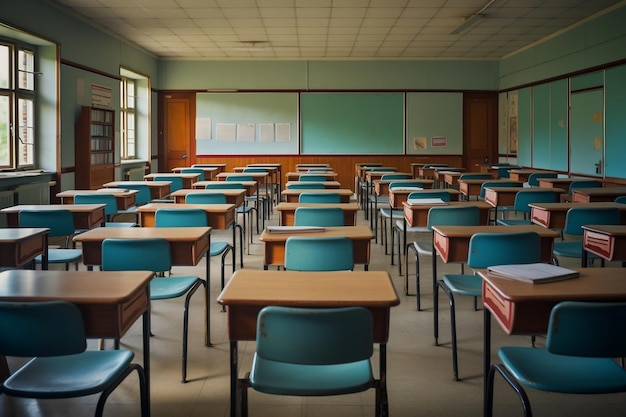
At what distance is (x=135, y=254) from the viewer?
3.32 meters

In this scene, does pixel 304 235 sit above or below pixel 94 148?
below

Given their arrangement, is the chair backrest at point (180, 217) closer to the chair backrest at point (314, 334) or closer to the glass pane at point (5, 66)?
the chair backrest at point (314, 334)

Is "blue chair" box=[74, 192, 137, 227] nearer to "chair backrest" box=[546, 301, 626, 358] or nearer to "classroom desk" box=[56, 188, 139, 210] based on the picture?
"classroom desk" box=[56, 188, 139, 210]

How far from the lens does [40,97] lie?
888 centimetres

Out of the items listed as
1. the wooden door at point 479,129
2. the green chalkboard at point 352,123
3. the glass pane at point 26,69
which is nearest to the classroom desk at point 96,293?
the glass pane at point 26,69

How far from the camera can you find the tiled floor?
290 cm

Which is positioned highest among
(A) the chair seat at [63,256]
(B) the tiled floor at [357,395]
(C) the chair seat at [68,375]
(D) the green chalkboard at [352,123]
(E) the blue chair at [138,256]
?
(D) the green chalkboard at [352,123]

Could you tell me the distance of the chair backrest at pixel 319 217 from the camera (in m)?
4.65

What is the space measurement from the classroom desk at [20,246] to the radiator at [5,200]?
4.11 m

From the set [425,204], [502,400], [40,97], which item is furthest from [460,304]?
[40,97]

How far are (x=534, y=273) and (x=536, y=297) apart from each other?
289mm

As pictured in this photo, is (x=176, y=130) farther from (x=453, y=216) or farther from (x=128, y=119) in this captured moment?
(x=453, y=216)

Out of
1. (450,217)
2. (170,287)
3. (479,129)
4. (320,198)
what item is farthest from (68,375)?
(479,129)

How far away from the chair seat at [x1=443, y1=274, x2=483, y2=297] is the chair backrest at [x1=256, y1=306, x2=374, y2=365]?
5.15 ft
